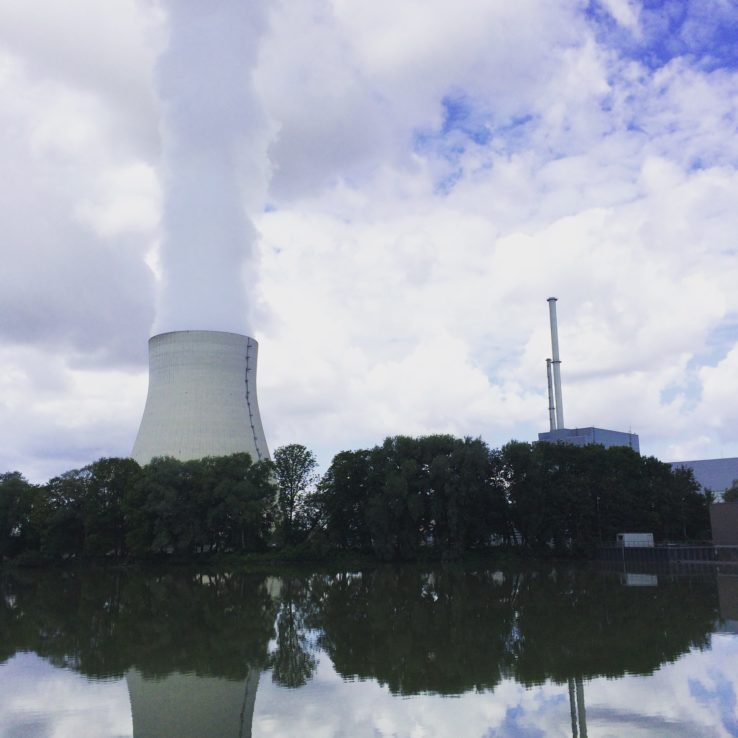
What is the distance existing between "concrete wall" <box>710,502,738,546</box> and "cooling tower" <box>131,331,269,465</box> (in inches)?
1032

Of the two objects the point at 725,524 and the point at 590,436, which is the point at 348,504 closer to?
the point at 725,524

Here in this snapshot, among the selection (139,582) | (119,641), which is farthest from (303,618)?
(139,582)

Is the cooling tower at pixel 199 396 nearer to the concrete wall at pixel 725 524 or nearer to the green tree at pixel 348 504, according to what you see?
Result: the green tree at pixel 348 504

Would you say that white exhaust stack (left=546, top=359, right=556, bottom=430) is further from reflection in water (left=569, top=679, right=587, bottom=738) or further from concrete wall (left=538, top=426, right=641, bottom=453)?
reflection in water (left=569, top=679, right=587, bottom=738)

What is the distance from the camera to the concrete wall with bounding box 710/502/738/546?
38.1 meters

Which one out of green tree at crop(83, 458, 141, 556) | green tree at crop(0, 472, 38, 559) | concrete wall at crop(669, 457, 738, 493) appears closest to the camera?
green tree at crop(83, 458, 141, 556)

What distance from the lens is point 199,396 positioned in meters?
38.4

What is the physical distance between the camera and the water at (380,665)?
9.57 m

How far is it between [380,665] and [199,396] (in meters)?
27.4

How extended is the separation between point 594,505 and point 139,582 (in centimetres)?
2561

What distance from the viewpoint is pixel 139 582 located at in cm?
3319

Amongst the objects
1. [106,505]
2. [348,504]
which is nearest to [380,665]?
[348,504]

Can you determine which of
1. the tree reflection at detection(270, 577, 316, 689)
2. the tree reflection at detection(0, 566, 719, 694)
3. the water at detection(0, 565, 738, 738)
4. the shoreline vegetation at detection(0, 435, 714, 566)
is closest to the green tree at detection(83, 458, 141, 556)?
the shoreline vegetation at detection(0, 435, 714, 566)

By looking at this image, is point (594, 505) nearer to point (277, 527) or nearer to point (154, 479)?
point (277, 527)
